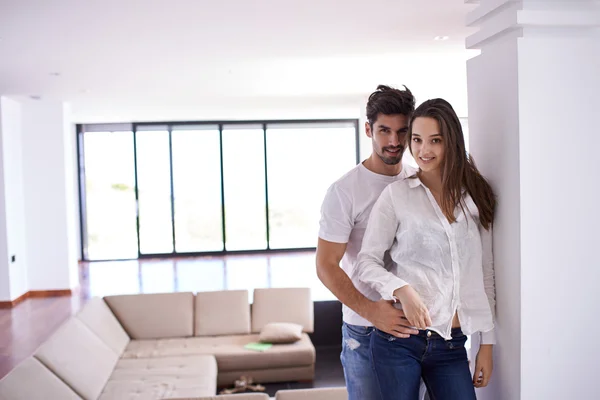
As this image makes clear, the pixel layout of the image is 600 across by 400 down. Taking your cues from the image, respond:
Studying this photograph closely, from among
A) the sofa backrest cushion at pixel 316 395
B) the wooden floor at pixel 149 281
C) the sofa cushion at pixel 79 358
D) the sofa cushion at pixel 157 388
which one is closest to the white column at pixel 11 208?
the wooden floor at pixel 149 281

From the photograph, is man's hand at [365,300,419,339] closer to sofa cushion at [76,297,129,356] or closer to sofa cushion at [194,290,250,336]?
sofa cushion at [76,297,129,356]

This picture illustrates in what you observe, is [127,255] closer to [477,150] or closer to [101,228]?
[101,228]

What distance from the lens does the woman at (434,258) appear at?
179 centimetres

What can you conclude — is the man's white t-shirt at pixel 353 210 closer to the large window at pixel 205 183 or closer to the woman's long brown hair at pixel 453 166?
the woman's long brown hair at pixel 453 166

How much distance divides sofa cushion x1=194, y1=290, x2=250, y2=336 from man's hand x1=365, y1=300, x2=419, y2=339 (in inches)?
144

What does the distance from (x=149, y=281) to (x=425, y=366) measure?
7.91 m

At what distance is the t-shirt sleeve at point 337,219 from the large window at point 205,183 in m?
9.95

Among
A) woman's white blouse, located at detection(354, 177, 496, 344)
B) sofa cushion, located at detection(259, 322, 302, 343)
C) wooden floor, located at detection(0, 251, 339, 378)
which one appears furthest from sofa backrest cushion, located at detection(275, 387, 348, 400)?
wooden floor, located at detection(0, 251, 339, 378)

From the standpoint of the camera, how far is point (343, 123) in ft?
40.0

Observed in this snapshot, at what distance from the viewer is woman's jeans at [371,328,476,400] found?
1827mm

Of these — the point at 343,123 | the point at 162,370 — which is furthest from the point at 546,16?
the point at 343,123

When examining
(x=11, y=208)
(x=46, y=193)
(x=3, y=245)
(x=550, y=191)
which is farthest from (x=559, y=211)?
(x=46, y=193)

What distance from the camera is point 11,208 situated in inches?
312

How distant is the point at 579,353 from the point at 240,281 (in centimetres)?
743
